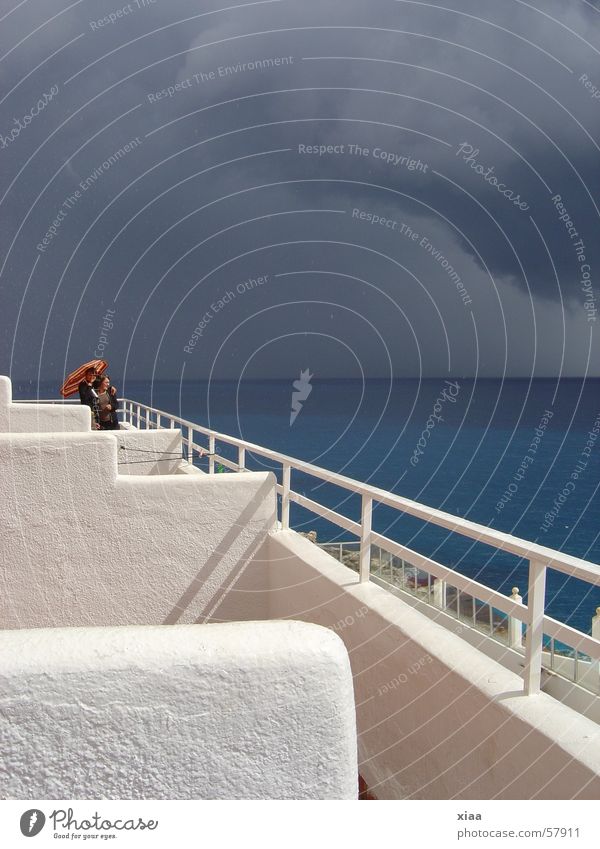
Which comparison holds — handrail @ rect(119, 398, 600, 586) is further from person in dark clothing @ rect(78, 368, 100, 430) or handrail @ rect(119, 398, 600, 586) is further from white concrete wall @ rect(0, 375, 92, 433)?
person in dark clothing @ rect(78, 368, 100, 430)

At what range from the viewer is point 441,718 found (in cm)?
303

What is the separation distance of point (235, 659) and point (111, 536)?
13.5 ft

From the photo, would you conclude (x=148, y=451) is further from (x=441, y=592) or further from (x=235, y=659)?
(x=235, y=659)

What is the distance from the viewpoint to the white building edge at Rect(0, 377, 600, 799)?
1.45 m

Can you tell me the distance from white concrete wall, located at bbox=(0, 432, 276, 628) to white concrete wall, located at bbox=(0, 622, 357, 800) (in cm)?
382

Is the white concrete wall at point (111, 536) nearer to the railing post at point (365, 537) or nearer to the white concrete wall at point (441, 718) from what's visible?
the white concrete wall at point (441, 718)

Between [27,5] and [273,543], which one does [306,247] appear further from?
[273,543]

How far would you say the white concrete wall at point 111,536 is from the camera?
5156mm

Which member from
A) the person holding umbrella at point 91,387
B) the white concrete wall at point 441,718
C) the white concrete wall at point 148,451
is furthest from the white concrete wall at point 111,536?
the person holding umbrella at point 91,387

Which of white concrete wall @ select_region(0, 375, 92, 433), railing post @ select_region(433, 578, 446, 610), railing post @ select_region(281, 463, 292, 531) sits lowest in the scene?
railing post @ select_region(433, 578, 446, 610)

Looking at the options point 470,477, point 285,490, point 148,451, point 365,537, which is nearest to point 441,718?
point 365,537

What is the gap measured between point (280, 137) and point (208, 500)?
9755mm

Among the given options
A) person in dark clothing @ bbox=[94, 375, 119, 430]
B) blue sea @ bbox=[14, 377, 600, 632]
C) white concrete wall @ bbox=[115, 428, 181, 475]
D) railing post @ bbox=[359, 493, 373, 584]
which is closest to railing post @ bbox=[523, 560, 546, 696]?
railing post @ bbox=[359, 493, 373, 584]

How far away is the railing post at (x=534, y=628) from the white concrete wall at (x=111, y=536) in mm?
3481
